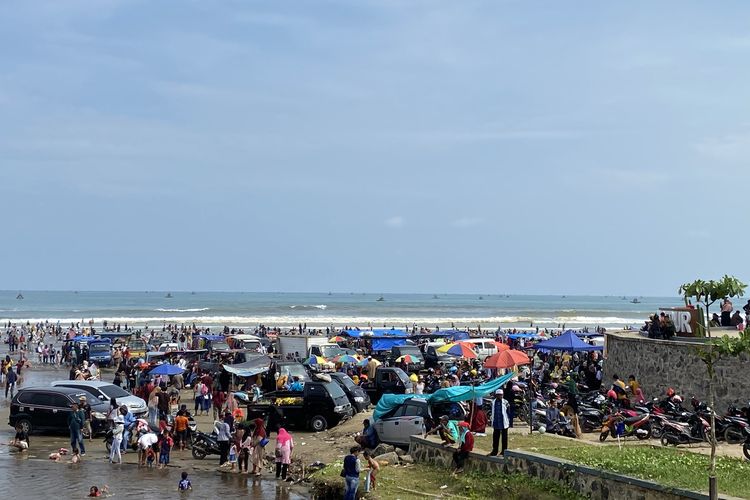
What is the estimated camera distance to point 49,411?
2419 centimetres

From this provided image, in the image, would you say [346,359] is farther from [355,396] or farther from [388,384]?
[355,396]

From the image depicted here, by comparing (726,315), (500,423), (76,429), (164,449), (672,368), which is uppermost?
(726,315)

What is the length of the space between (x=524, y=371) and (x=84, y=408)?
18.6 m

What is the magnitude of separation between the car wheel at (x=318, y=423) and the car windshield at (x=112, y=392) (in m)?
6.15

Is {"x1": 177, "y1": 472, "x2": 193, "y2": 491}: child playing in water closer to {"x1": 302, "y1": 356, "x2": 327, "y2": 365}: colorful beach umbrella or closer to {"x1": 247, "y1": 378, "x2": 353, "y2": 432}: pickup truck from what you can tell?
{"x1": 247, "y1": 378, "x2": 353, "y2": 432}: pickup truck

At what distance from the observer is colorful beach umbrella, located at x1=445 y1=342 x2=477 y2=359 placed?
1339 inches

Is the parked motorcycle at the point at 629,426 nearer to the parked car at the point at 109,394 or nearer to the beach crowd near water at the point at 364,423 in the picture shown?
the beach crowd near water at the point at 364,423

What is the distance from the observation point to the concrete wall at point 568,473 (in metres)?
12.7

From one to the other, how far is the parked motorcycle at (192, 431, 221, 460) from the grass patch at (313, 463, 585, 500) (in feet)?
14.5

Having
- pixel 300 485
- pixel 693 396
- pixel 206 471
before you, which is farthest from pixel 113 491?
pixel 693 396

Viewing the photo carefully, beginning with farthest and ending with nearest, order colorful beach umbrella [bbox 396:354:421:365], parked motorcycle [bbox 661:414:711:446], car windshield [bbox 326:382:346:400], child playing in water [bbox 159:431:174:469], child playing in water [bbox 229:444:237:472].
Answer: colorful beach umbrella [bbox 396:354:421:365]
car windshield [bbox 326:382:346:400]
child playing in water [bbox 159:431:174:469]
child playing in water [bbox 229:444:237:472]
parked motorcycle [bbox 661:414:711:446]

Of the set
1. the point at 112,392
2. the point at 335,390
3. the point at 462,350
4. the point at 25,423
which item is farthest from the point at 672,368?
the point at 25,423

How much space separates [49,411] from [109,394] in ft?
6.14

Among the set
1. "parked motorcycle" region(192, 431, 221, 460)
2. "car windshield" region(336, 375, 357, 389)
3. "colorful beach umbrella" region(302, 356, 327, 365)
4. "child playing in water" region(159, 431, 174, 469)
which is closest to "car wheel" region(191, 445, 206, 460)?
"parked motorcycle" region(192, 431, 221, 460)
